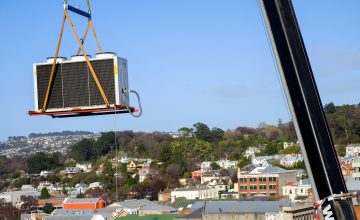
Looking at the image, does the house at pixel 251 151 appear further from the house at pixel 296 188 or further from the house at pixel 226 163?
the house at pixel 296 188

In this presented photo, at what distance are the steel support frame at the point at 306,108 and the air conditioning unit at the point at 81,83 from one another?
8.99ft

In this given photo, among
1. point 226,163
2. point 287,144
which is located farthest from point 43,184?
point 287,144

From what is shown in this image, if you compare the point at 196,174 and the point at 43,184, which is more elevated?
the point at 43,184

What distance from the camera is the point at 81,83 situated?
7871 millimetres

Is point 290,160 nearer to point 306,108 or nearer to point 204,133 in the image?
point 204,133

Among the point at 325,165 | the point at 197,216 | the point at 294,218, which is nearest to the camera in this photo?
the point at 325,165

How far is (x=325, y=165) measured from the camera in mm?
4930

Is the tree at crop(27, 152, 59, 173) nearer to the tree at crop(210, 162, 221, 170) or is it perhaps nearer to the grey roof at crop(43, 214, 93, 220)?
the tree at crop(210, 162, 221, 170)

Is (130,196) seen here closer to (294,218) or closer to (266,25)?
(294,218)

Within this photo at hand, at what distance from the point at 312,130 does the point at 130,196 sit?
7547 centimetres

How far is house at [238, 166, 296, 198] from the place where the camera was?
66688 mm

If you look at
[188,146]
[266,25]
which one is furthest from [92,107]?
[188,146]

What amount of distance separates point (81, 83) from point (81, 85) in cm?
2

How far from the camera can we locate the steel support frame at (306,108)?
4.94m
